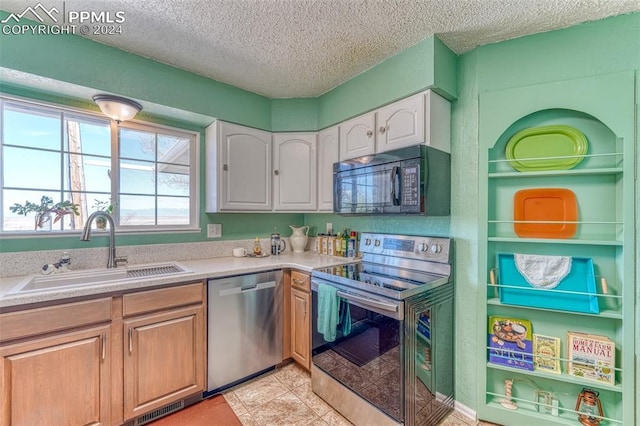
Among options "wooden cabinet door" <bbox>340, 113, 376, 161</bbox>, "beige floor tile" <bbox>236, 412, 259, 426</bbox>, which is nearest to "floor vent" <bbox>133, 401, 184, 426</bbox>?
"beige floor tile" <bbox>236, 412, 259, 426</bbox>

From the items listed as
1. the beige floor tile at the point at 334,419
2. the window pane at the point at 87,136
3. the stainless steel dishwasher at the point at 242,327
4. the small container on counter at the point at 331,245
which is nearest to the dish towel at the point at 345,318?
the beige floor tile at the point at 334,419

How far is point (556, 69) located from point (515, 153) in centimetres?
51

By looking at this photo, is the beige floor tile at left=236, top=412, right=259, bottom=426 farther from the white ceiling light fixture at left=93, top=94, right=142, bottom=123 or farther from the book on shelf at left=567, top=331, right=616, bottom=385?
the white ceiling light fixture at left=93, top=94, right=142, bottom=123

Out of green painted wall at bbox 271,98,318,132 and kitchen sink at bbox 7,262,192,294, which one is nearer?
kitchen sink at bbox 7,262,192,294

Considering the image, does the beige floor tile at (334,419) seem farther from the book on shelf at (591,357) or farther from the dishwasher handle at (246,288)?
the book on shelf at (591,357)

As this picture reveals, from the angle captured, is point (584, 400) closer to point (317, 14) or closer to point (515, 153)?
point (515, 153)

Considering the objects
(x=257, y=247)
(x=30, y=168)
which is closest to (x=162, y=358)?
(x=257, y=247)

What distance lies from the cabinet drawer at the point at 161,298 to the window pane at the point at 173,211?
0.82 metres

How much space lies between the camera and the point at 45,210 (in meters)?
1.82

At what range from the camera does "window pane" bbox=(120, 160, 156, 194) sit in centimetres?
218

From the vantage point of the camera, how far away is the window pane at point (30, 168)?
5.81 ft

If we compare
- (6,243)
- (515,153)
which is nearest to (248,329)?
(6,243)

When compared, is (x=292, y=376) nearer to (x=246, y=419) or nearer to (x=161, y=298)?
(x=246, y=419)

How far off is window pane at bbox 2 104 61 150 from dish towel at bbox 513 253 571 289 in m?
3.21
